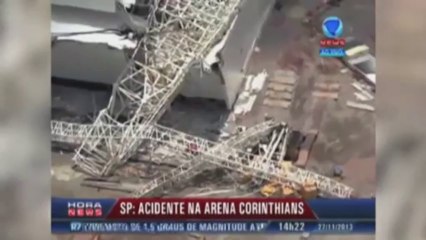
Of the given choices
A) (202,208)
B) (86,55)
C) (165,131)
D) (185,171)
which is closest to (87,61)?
(86,55)

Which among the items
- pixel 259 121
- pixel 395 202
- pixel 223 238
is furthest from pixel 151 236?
pixel 395 202

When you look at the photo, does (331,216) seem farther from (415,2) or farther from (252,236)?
(415,2)

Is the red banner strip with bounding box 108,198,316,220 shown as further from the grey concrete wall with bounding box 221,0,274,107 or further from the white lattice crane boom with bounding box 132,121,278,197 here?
the grey concrete wall with bounding box 221,0,274,107

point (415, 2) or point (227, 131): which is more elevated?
point (415, 2)

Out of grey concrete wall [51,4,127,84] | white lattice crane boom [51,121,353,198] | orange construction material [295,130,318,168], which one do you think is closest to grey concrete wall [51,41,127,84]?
grey concrete wall [51,4,127,84]

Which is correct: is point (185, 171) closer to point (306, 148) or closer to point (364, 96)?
point (306, 148)

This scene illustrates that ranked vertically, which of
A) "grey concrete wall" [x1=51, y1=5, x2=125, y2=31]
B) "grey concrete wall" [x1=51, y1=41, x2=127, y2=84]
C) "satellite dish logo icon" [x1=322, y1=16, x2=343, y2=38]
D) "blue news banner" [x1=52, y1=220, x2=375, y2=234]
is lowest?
"blue news banner" [x1=52, y1=220, x2=375, y2=234]
